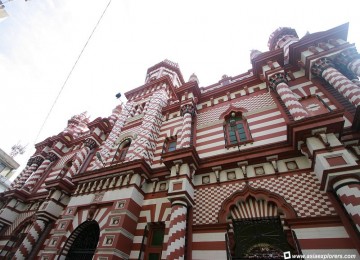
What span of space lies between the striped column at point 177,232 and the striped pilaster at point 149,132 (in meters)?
3.91

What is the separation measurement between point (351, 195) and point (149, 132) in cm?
938

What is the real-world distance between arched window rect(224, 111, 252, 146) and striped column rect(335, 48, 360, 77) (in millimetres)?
4955

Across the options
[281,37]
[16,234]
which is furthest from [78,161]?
[281,37]

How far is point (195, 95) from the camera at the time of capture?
13.0m

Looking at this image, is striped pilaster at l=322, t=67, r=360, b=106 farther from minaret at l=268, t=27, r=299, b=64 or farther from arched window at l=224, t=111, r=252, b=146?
minaret at l=268, t=27, r=299, b=64

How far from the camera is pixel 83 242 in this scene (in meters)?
8.88

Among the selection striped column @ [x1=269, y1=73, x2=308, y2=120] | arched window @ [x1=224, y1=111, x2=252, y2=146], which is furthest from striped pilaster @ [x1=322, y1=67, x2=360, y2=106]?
arched window @ [x1=224, y1=111, x2=252, y2=146]

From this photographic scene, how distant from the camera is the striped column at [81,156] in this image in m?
13.5

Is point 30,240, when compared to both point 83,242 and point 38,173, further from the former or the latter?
point 38,173

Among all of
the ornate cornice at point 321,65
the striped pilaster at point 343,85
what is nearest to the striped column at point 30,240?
the striped pilaster at point 343,85

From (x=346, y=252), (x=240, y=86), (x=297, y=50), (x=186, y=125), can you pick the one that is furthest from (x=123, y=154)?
(x=297, y=50)

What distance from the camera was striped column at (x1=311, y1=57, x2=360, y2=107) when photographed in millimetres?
7457

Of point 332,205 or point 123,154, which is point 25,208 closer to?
point 123,154

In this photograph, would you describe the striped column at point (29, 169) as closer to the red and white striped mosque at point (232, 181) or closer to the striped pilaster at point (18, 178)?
the striped pilaster at point (18, 178)
